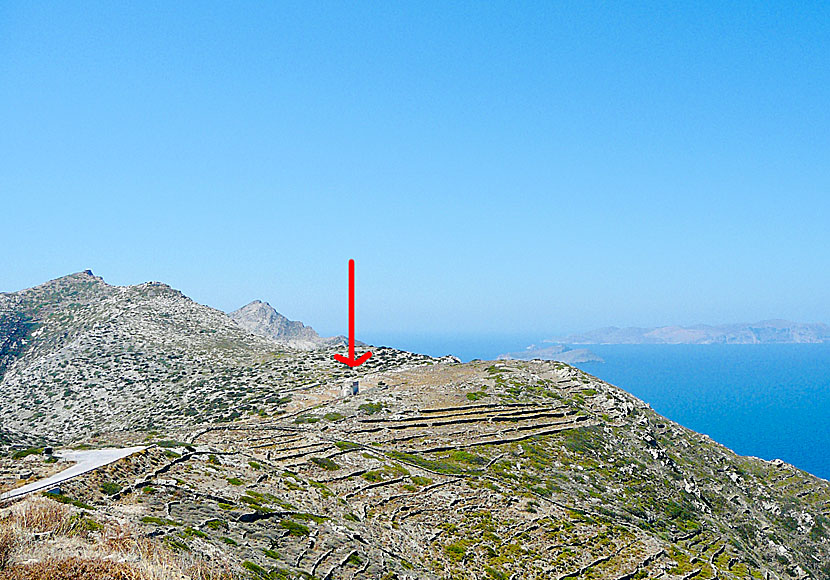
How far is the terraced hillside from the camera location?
908 inches

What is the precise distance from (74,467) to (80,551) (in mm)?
11413

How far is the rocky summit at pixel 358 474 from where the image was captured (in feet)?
67.1

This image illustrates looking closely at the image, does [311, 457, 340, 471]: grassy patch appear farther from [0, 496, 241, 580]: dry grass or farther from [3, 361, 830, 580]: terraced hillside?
[0, 496, 241, 580]: dry grass

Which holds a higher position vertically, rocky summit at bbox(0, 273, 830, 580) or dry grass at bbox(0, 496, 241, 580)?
dry grass at bbox(0, 496, 241, 580)

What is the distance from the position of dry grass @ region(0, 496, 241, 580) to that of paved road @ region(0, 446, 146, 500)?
2.78m

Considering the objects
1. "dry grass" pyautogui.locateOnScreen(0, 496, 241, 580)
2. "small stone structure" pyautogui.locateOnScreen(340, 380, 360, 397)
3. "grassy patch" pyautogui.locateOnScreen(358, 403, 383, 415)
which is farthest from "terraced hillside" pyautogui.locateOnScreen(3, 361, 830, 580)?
"dry grass" pyautogui.locateOnScreen(0, 496, 241, 580)

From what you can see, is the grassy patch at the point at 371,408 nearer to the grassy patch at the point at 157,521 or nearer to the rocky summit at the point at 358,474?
the rocky summit at the point at 358,474

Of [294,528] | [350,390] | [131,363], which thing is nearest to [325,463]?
[294,528]

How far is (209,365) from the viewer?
3130 inches

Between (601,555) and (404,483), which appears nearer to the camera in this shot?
(601,555)

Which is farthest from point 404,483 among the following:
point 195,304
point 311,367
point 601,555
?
point 195,304

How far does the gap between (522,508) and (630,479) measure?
17149mm

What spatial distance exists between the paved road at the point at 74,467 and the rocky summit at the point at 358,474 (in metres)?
0.65

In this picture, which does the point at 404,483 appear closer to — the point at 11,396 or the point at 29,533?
the point at 29,533
